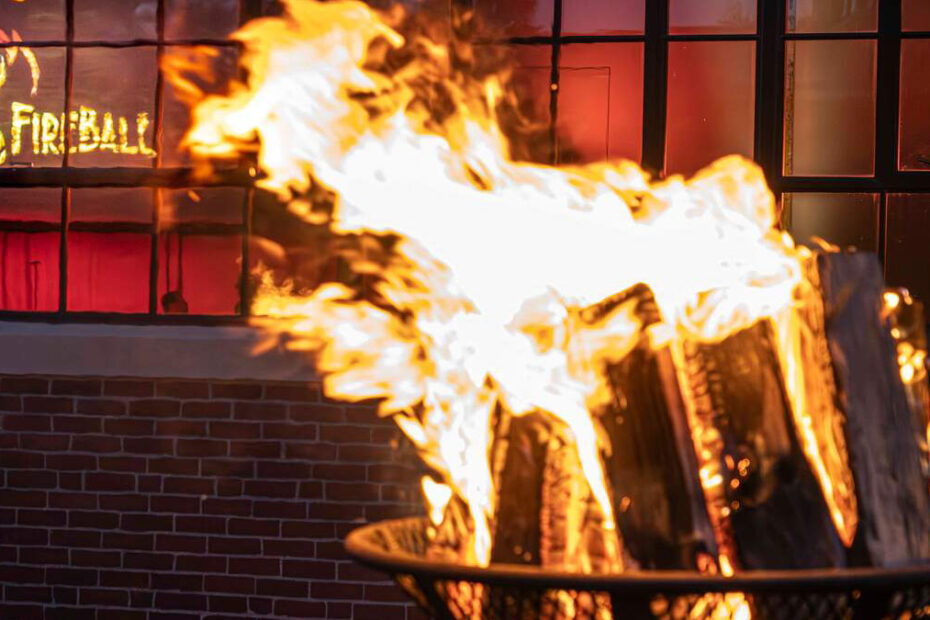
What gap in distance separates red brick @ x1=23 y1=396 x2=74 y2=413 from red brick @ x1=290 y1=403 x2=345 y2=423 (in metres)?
0.92

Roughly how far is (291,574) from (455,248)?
262cm

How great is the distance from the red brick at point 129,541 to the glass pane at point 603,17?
8.23 feet

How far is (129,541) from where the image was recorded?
17.7 ft

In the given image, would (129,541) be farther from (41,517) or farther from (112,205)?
(112,205)

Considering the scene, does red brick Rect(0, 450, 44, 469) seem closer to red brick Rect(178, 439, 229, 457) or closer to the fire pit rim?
red brick Rect(178, 439, 229, 457)

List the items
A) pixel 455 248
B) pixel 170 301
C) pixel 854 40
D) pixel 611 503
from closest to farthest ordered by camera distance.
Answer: pixel 611 503 → pixel 455 248 → pixel 854 40 → pixel 170 301

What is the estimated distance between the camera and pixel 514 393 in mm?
2799

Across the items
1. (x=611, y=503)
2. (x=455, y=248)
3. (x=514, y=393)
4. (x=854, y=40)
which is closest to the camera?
(x=611, y=503)

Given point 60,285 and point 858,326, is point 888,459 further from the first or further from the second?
point 60,285

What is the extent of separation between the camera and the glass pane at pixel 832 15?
5152mm

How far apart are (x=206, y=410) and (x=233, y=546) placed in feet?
1.72

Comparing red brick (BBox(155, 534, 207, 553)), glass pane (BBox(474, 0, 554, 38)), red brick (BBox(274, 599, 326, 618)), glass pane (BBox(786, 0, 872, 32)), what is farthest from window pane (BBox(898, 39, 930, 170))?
red brick (BBox(155, 534, 207, 553))

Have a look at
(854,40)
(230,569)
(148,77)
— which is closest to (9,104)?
(148,77)

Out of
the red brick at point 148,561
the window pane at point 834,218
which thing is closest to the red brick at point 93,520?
the red brick at point 148,561
